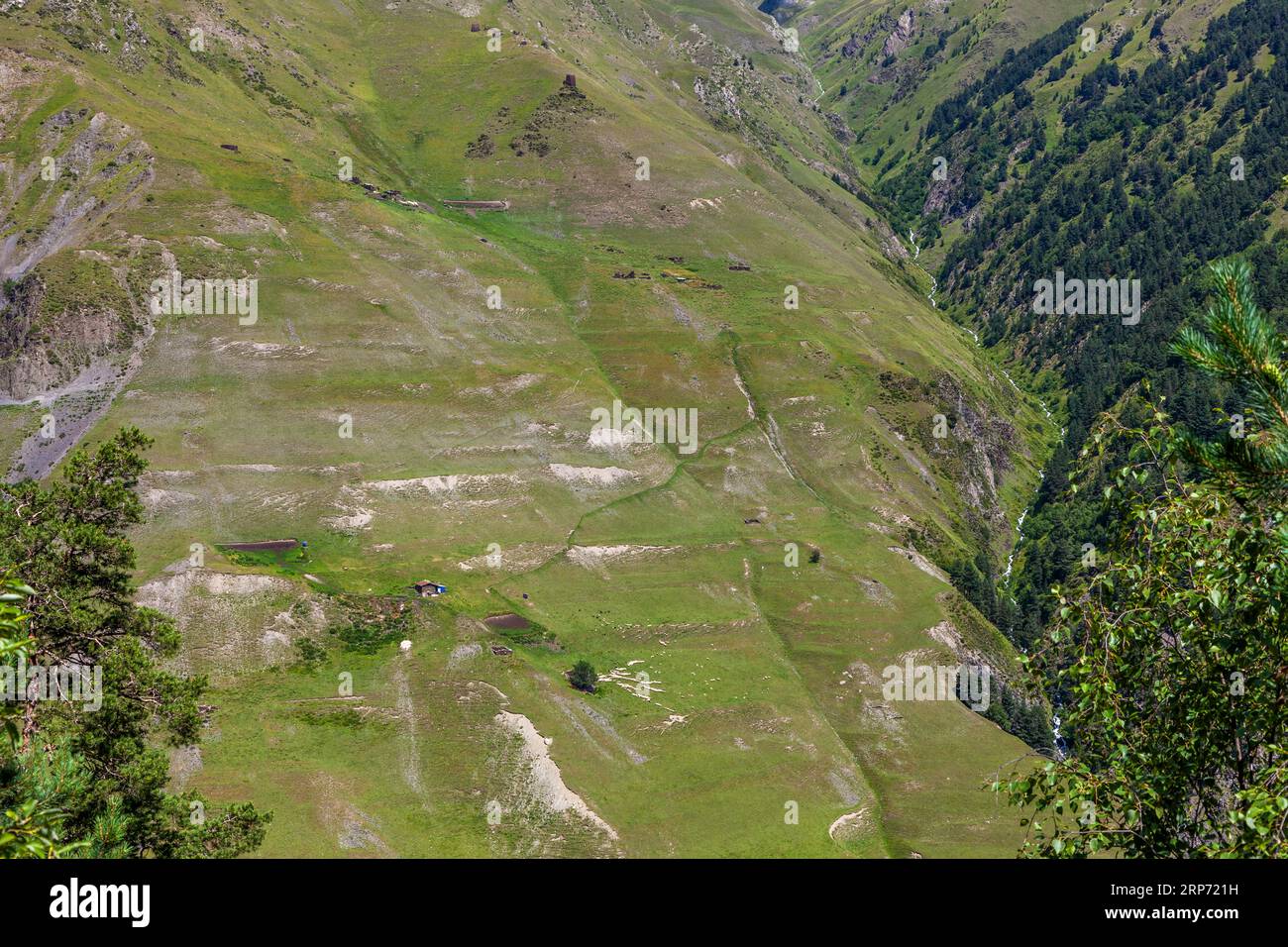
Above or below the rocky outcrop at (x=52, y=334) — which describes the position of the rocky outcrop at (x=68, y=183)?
above

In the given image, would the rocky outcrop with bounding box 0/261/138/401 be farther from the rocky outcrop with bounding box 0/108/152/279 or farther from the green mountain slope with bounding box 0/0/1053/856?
the rocky outcrop with bounding box 0/108/152/279

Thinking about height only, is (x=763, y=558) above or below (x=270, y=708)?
above

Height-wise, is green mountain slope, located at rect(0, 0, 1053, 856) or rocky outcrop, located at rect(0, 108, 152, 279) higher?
rocky outcrop, located at rect(0, 108, 152, 279)

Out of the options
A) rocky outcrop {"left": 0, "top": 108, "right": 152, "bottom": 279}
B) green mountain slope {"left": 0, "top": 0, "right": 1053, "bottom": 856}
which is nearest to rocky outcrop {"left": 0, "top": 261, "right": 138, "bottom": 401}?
green mountain slope {"left": 0, "top": 0, "right": 1053, "bottom": 856}

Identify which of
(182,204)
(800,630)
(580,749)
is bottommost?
(580,749)

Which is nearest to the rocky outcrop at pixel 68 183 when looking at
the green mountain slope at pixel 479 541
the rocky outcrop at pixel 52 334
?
the green mountain slope at pixel 479 541

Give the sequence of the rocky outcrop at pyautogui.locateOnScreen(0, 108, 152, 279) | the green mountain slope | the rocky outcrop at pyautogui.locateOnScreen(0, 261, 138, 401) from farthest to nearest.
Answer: the rocky outcrop at pyautogui.locateOnScreen(0, 108, 152, 279) → the rocky outcrop at pyautogui.locateOnScreen(0, 261, 138, 401) → the green mountain slope

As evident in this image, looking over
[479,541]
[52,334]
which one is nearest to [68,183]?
[52,334]

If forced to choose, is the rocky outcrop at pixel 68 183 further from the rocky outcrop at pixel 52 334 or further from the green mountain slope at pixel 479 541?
the rocky outcrop at pixel 52 334

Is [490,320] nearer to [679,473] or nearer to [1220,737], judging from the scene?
[679,473]

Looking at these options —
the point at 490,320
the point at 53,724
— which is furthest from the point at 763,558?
the point at 53,724
